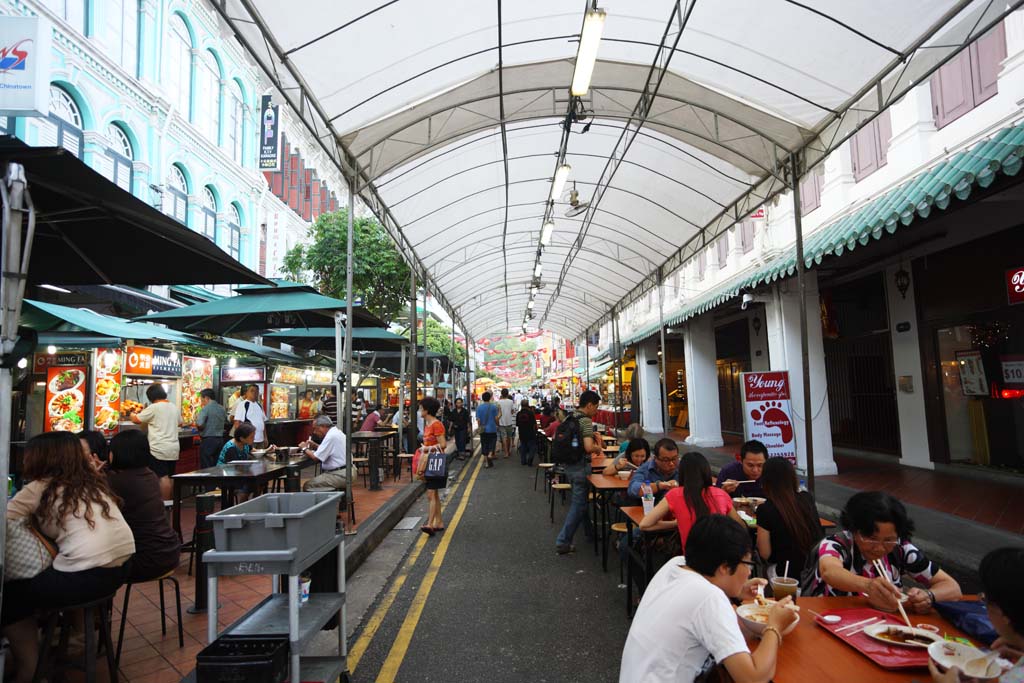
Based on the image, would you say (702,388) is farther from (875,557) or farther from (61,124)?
(61,124)

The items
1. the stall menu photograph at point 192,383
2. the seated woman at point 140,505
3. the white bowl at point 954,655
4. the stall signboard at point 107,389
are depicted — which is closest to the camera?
the white bowl at point 954,655

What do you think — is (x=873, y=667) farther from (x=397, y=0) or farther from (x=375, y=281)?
(x=375, y=281)

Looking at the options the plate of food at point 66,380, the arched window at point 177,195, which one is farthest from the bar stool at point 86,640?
the arched window at point 177,195

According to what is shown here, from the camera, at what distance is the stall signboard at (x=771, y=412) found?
912 cm

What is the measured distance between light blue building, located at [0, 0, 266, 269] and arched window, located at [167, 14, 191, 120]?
0.10ft

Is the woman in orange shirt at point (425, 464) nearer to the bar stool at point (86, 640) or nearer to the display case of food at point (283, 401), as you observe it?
the bar stool at point (86, 640)

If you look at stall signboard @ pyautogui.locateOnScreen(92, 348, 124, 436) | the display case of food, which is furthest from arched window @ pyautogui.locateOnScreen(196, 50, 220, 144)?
stall signboard @ pyautogui.locateOnScreen(92, 348, 124, 436)

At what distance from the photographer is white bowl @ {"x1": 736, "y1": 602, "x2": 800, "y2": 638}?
2263 millimetres

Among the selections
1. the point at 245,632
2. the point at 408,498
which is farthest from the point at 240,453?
the point at 245,632

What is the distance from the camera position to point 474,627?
14.5ft

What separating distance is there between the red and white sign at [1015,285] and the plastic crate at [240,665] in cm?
1007

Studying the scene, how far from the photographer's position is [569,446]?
6.67 meters

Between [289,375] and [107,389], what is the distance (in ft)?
24.6

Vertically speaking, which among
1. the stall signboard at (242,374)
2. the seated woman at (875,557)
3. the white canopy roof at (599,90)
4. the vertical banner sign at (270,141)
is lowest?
the seated woman at (875,557)
